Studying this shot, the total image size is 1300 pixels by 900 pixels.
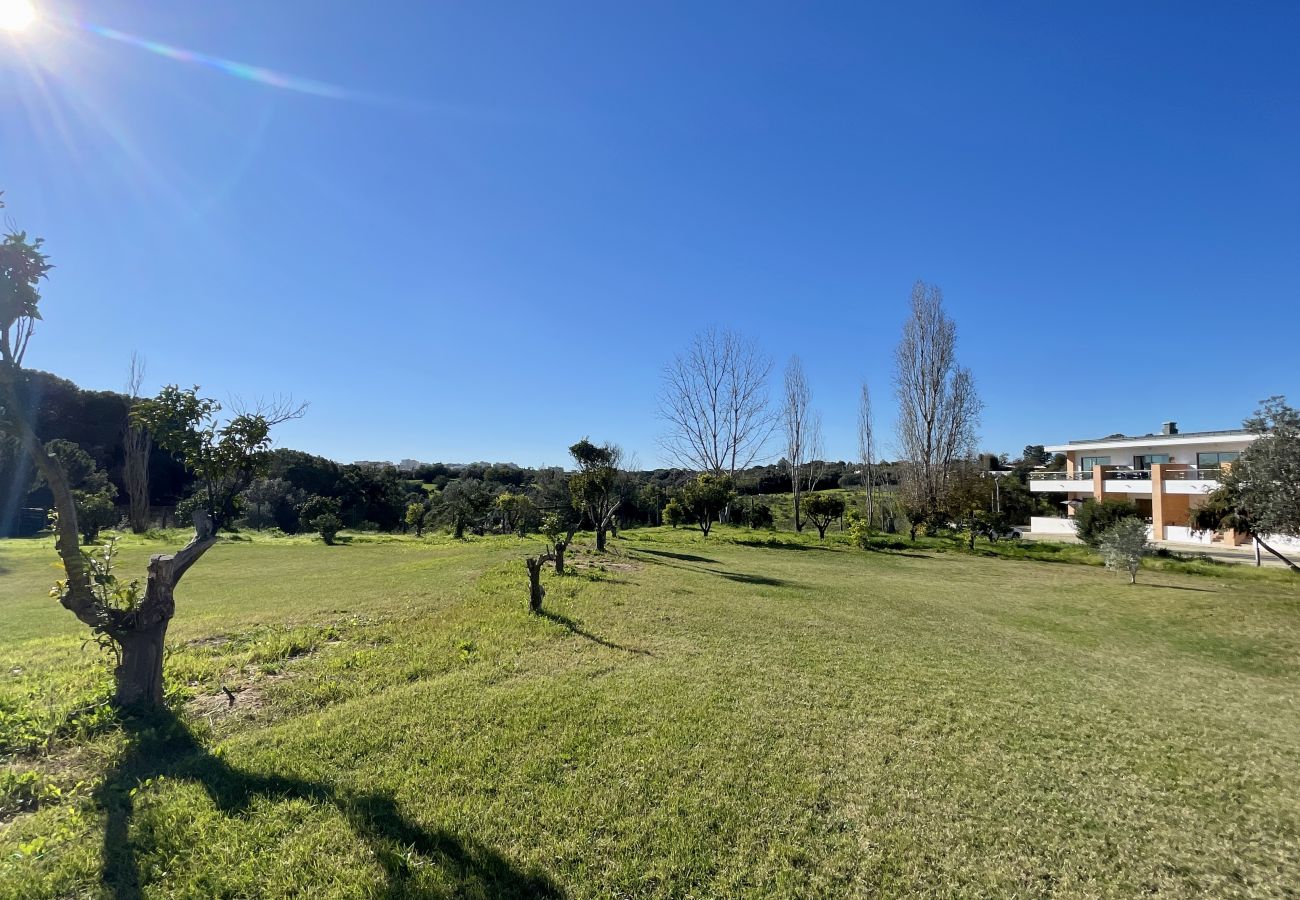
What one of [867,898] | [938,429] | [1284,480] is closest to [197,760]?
[867,898]

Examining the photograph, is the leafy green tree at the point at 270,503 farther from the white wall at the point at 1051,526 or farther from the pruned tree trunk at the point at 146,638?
the white wall at the point at 1051,526

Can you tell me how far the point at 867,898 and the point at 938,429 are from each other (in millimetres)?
31792

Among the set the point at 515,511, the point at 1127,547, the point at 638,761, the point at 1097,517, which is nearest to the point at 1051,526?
the point at 1097,517

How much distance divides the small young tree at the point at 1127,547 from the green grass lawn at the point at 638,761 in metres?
6.72

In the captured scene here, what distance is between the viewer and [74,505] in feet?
14.6

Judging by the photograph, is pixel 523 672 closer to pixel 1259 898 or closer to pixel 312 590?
pixel 1259 898

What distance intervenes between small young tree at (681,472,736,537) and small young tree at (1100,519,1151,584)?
13851mm

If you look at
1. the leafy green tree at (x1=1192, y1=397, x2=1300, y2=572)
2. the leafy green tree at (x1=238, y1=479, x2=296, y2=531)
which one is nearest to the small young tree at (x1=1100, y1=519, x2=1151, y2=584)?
the leafy green tree at (x1=1192, y1=397, x2=1300, y2=572)

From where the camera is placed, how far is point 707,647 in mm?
7273

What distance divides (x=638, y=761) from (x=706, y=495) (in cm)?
2112

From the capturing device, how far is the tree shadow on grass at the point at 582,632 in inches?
275

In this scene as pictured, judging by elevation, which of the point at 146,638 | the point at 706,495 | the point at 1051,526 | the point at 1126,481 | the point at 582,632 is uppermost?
the point at 1126,481

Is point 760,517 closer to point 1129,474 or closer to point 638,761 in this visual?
point 1129,474

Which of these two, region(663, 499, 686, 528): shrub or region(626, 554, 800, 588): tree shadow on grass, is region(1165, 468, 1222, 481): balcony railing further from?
region(663, 499, 686, 528): shrub
